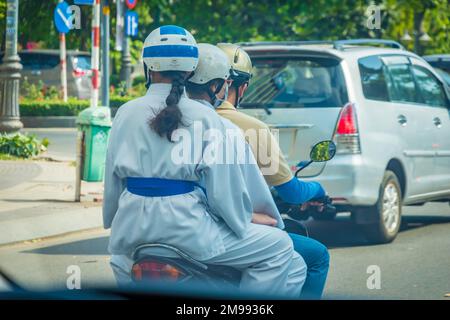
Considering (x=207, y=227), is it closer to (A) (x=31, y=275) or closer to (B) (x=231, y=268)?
(B) (x=231, y=268)

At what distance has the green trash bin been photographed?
12391mm

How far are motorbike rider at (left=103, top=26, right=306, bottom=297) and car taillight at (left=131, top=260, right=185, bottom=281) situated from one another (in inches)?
3.5

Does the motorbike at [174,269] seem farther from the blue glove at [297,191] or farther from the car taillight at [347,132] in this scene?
the car taillight at [347,132]

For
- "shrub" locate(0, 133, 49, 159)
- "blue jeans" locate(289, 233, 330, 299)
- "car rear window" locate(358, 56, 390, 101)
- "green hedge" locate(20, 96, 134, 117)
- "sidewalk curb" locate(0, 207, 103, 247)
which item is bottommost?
"sidewalk curb" locate(0, 207, 103, 247)

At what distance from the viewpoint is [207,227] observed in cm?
363

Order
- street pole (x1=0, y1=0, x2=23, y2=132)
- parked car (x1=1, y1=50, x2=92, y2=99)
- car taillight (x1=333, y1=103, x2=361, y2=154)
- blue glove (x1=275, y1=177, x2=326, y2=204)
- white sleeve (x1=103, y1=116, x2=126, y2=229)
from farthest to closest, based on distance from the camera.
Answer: parked car (x1=1, y1=50, x2=92, y2=99) < street pole (x1=0, y1=0, x2=23, y2=132) < car taillight (x1=333, y1=103, x2=361, y2=154) < blue glove (x1=275, y1=177, x2=326, y2=204) < white sleeve (x1=103, y1=116, x2=126, y2=229)

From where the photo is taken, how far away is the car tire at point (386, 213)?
930 cm

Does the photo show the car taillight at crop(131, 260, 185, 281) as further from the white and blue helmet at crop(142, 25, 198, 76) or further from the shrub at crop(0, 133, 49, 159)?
the shrub at crop(0, 133, 49, 159)

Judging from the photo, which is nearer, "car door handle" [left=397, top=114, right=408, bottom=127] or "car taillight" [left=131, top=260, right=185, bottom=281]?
"car taillight" [left=131, top=260, right=185, bottom=281]

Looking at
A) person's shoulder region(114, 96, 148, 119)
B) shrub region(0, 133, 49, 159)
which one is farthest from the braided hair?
shrub region(0, 133, 49, 159)

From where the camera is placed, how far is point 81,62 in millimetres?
30562

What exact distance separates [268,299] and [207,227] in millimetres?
531

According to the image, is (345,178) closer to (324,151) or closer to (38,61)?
(324,151)
